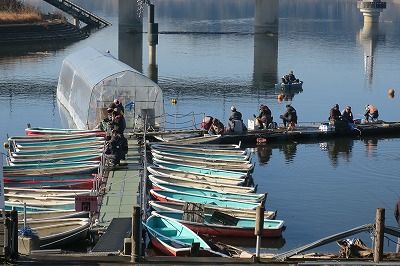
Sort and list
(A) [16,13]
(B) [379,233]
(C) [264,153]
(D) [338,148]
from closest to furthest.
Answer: (B) [379,233], (C) [264,153], (D) [338,148], (A) [16,13]

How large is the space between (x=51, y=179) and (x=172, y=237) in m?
8.44

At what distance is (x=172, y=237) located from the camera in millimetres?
27016

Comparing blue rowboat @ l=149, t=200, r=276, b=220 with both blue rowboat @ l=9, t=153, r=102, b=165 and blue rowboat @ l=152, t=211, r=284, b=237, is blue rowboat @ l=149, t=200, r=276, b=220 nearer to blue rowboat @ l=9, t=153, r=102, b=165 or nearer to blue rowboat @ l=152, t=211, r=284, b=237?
blue rowboat @ l=152, t=211, r=284, b=237

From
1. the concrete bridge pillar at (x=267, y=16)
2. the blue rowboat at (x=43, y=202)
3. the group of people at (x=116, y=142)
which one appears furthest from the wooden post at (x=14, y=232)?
the concrete bridge pillar at (x=267, y=16)

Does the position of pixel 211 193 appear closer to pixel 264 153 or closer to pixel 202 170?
pixel 202 170

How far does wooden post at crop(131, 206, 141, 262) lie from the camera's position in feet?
65.3

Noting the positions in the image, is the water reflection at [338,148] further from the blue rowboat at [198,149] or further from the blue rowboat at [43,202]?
the blue rowboat at [43,202]

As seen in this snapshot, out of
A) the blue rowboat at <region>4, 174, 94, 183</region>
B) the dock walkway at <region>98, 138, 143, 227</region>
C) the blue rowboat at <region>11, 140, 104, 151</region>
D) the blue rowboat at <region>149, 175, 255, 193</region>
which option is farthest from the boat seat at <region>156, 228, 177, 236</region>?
the blue rowboat at <region>11, 140, 104, 151</region>

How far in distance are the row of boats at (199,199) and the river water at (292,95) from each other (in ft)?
4.36

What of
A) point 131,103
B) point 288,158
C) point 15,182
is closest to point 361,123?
point 288,158

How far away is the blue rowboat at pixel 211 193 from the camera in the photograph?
31.6m

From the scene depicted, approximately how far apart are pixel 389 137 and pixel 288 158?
7.44 metres

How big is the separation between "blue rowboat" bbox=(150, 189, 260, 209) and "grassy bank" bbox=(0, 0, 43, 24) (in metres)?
78.6

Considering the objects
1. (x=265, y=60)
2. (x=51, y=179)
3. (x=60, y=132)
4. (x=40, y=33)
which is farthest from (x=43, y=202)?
(x=40, y=33)
